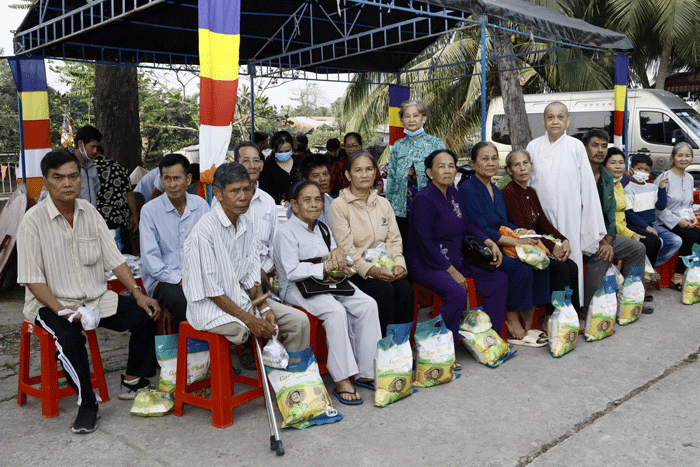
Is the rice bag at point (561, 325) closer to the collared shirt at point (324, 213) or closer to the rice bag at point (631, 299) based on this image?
the rice bag at point (631, 299)

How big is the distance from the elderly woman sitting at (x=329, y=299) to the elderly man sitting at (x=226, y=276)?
0.68ft

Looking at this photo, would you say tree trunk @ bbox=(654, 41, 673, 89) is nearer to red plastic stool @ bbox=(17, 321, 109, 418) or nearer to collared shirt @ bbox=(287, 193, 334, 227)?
collared shirt @ bbox=(287, 193, 334, 227)

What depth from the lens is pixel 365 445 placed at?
9.51 ft

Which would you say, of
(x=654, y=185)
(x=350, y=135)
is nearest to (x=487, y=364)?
(x=654, y=185)

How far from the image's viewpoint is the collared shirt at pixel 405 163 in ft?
15.9

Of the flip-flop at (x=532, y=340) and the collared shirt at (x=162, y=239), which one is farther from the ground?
the collared shirt at (x=162, y=239)

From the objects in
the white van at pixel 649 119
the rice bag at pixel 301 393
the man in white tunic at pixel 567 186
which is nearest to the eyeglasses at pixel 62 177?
the rice bag at pixel 301 393

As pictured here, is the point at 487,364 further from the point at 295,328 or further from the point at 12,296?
the point at 12,296

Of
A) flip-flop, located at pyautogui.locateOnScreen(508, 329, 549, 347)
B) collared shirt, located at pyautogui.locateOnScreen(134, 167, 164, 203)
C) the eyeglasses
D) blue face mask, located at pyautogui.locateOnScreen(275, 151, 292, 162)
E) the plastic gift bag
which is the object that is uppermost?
blue face mask, located at pyautogui.locateOnScreen(275, 151, 292, 162)

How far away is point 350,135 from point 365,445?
522cm

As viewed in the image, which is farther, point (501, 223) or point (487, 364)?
point (501, 223)

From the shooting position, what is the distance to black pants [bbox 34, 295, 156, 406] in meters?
3.08

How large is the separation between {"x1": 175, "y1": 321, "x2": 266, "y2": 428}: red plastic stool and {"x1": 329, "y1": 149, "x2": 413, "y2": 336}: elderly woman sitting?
94 cm

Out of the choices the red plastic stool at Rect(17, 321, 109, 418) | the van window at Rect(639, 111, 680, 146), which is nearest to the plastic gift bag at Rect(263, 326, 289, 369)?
the red plastic stool at Rect(17, 321, 109, 418)
